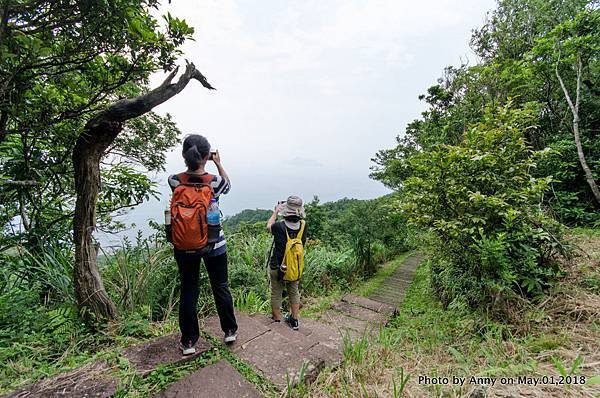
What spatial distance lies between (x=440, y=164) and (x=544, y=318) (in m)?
1.75

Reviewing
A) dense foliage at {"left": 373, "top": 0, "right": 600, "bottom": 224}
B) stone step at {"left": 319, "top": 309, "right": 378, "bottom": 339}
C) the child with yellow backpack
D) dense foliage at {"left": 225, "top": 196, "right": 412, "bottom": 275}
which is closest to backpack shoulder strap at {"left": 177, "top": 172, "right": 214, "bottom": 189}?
the child with yellow backpack

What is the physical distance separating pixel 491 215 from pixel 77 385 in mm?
3701

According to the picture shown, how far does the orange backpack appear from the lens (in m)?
1.68

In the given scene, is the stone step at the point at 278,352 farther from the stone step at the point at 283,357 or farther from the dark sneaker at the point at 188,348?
the dark sneaker at the point at 188,348

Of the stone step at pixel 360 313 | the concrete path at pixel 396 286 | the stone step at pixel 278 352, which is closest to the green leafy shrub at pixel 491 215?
the stone step at pixel 360 313

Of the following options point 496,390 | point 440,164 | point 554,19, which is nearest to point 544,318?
point 496,390

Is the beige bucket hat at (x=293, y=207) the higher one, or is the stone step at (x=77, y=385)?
the beige bucket hat at (x=293, y=207)

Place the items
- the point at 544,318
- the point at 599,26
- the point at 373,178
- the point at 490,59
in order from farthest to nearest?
1. the point at 373,178
2. the point at 490,59
3. the point at 599,26
4. the point at 544,318

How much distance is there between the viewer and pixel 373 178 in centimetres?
1312

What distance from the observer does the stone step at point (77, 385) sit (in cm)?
141

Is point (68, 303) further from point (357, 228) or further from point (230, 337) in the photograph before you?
point (357, 228)


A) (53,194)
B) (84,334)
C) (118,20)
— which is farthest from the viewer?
(53,194)

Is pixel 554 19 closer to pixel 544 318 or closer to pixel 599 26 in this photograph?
pixel 599 26

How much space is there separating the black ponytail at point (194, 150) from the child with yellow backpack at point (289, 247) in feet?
3.35
